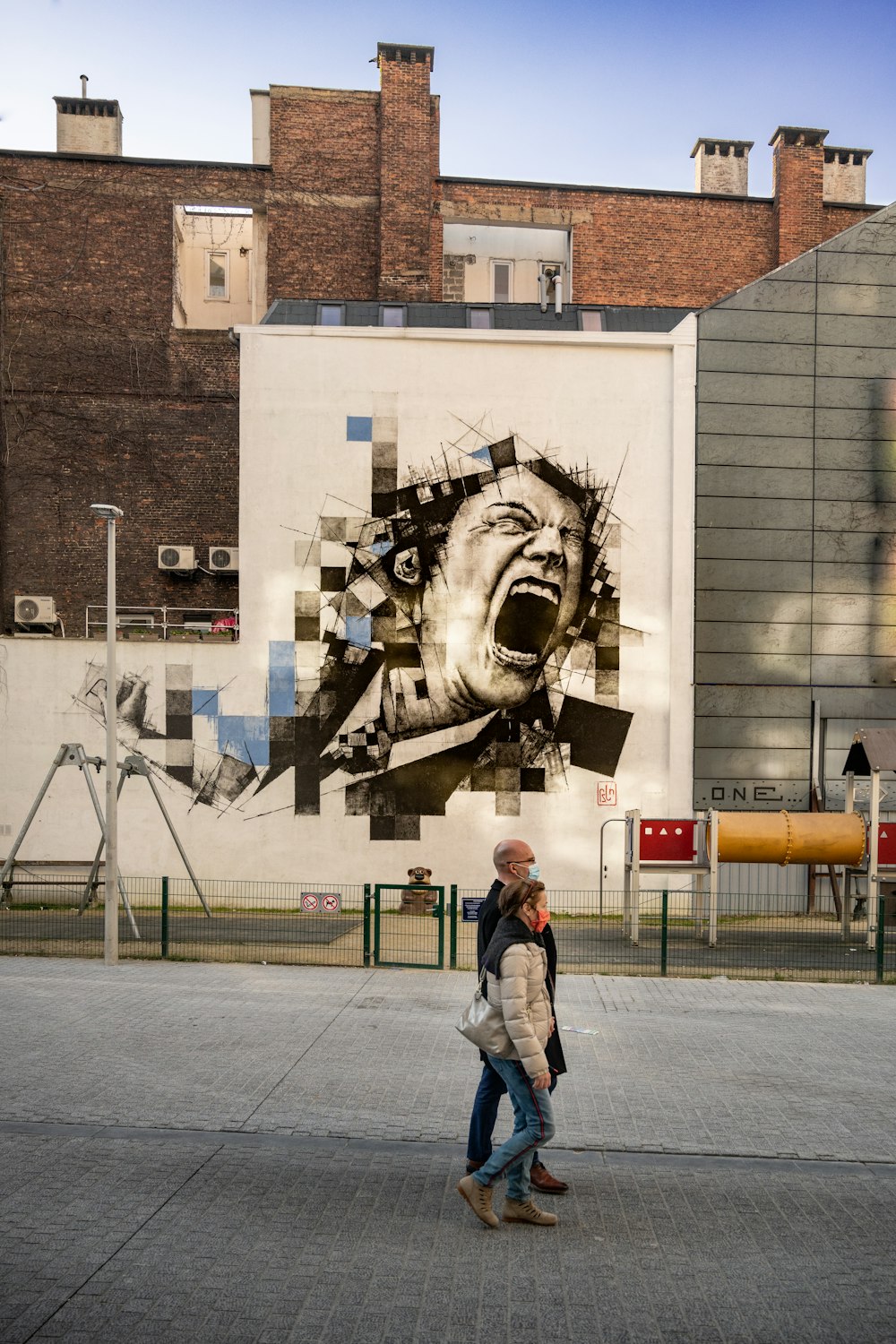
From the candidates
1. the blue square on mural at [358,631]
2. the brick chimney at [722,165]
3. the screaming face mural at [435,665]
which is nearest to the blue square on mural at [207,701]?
the screaming face mural at [435,665]

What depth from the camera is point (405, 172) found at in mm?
29547

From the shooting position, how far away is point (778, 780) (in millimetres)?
22844

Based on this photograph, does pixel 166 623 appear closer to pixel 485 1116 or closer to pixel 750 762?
pixel 750 762

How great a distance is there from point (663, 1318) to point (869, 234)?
2265cm

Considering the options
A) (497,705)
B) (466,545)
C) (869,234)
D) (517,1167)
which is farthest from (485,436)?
(517,1167)

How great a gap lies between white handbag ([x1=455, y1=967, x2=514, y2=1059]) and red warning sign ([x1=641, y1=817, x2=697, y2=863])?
13.4m

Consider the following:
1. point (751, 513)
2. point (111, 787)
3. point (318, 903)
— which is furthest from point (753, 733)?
point (111, 787)

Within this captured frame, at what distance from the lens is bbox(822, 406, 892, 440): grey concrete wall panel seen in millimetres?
23109

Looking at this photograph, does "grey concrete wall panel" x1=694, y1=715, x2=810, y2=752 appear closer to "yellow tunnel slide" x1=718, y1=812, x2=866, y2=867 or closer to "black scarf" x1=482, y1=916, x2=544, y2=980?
"yellow tunnel slide" x1=718, y1=812, x2=866, y2=867

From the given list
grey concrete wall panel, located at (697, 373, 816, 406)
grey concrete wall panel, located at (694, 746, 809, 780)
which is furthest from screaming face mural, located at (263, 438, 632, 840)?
grey concrete wall panel, located at (697, 373, 816, 406)

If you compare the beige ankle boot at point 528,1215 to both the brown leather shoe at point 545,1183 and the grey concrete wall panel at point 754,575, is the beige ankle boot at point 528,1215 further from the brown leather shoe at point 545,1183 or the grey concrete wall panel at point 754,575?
the grey concrete wall panel at point 754,575

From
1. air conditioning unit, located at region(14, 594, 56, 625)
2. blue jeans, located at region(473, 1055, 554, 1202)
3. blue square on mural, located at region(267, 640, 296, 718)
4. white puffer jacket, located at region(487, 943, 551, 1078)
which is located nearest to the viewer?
white puffer jacket, located at region(487, 943, 551, 1078)

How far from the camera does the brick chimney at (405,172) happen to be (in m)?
29.3

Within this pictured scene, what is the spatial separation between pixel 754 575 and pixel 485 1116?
57.7 ft
